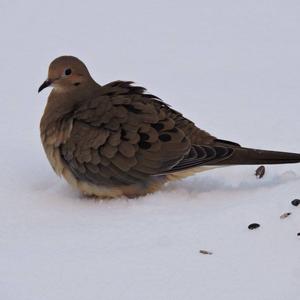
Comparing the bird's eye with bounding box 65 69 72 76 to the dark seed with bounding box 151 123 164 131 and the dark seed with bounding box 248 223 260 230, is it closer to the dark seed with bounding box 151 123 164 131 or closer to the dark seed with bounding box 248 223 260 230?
the dark seed with bounding box 151 123 164 131

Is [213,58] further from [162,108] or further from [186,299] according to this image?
[186,299]

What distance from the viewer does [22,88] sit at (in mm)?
9102

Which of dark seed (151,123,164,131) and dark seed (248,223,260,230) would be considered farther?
dark seed (151,123,164,131)

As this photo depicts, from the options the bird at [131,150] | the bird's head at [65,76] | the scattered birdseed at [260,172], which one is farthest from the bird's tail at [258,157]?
the bird's head at [65,76]

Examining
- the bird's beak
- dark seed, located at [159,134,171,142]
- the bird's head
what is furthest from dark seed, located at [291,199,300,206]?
the bird's beak

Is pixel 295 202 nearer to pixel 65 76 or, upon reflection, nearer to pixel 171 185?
pixel 171 185

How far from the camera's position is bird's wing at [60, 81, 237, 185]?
6727mm

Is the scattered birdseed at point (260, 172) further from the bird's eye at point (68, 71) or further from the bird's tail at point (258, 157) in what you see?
the bird's eye at point (68, 71)

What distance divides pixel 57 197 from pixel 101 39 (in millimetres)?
3660

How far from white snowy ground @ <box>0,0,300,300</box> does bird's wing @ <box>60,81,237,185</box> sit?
0.20 meters

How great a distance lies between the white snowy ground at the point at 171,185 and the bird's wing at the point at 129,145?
20cm

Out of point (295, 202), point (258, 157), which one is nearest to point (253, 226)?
point (295, 202)

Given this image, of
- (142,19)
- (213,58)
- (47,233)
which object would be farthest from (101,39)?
(47,233)

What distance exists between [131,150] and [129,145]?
0.04 metres
